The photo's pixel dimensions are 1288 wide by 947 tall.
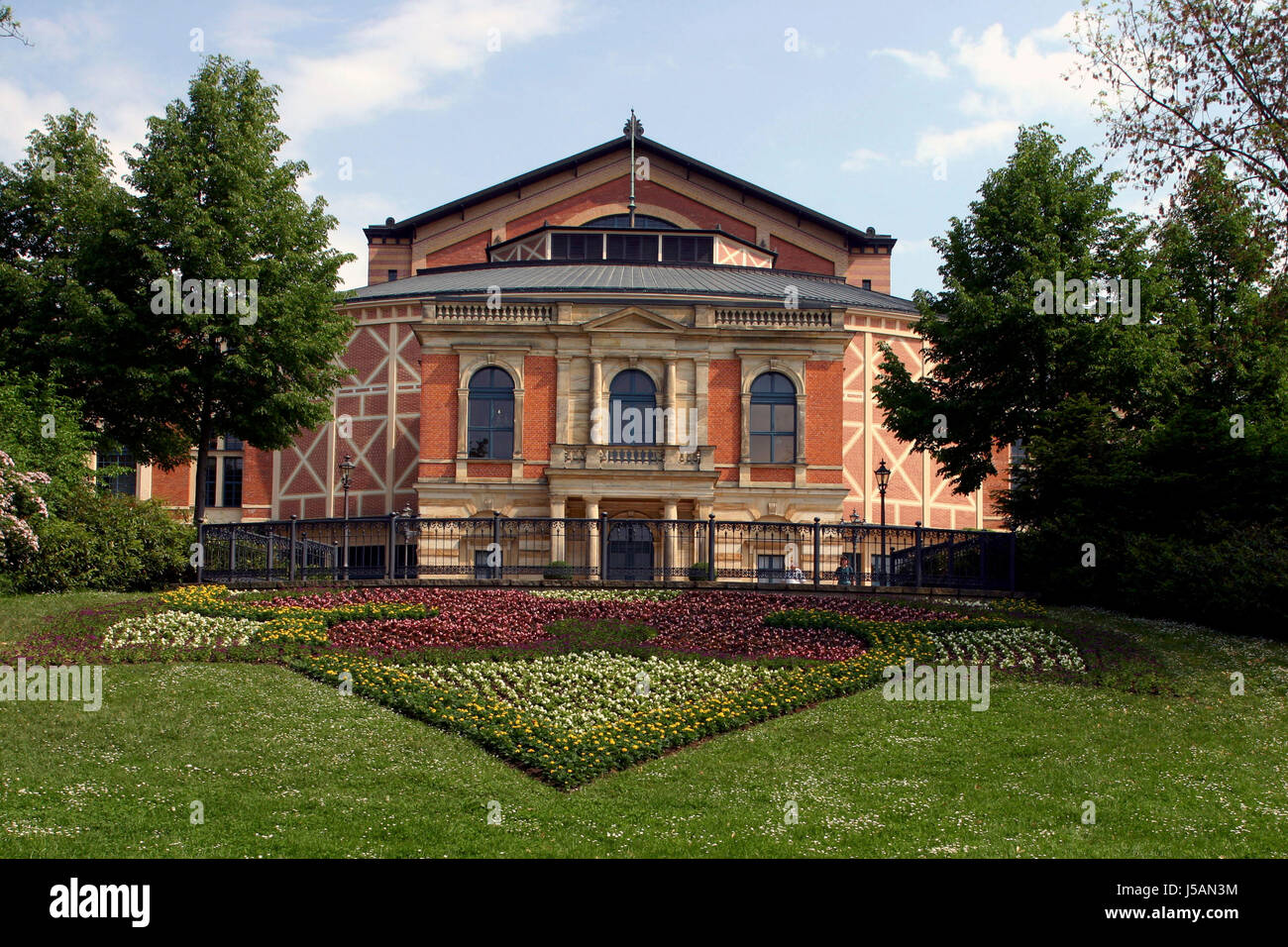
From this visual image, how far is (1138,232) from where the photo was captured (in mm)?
29438

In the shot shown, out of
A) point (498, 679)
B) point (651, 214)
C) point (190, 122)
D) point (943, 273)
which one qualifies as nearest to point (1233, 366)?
point (943, 273)

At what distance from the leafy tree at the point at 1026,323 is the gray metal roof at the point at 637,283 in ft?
42.1

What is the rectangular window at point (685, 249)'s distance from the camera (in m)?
51.4

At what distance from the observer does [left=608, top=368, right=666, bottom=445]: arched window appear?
38.8m

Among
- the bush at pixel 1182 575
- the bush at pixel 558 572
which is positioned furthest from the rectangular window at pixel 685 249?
the bush at pixel 1182 575

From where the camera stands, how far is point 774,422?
39.7m

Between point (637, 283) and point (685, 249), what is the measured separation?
7.31 meters

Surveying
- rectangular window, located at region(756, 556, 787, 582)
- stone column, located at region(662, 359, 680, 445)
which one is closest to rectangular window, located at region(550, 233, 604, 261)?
stone column, located at region(662, 359, 680, 445)

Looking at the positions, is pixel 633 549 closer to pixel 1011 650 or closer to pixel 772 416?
pixel 772 416

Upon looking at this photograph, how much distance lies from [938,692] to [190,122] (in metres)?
22.8

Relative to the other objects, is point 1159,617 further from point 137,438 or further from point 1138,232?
point 137,438

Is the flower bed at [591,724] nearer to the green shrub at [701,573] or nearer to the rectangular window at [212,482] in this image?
the green shrub at [701,573]

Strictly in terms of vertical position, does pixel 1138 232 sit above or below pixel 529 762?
above

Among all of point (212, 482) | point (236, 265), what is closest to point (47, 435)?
point (236, 265)
